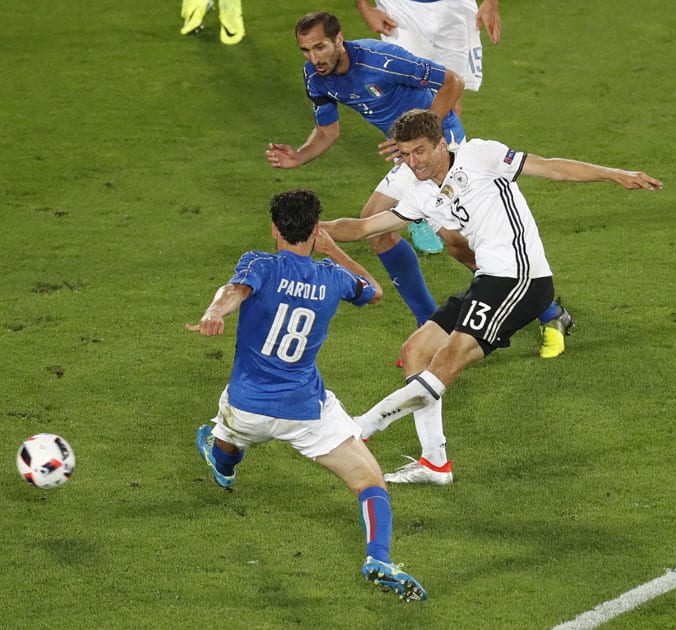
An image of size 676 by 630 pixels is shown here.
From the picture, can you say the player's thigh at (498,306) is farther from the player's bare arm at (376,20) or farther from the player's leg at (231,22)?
the player's leg at (231,22)

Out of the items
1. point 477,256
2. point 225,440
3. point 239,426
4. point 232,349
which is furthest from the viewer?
point 232,349

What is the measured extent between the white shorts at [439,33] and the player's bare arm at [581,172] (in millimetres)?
4042

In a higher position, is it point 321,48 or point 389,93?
point 321,48

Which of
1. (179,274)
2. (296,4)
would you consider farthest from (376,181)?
(296,4)

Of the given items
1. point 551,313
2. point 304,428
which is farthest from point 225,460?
point 551,313

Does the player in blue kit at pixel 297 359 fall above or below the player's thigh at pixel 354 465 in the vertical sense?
above

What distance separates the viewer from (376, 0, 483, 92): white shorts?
10531 mm

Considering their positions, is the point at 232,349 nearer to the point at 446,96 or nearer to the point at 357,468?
the point at 446,96

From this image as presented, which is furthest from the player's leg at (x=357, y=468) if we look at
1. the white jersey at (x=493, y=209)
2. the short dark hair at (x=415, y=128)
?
the short dark hair at (x=415, y=128)

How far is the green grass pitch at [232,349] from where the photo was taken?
578 centimetres

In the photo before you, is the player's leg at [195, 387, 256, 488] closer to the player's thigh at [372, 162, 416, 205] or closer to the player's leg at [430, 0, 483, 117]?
the player's thigh at [372, 162, 416, 205]

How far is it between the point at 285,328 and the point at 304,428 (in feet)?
1.64

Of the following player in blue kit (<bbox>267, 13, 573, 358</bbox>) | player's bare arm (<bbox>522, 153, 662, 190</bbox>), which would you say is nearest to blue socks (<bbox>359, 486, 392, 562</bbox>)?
player's bare arm (<bbox>522, 153, 662, 190</bbox>)

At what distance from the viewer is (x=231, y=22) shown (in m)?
13.6
